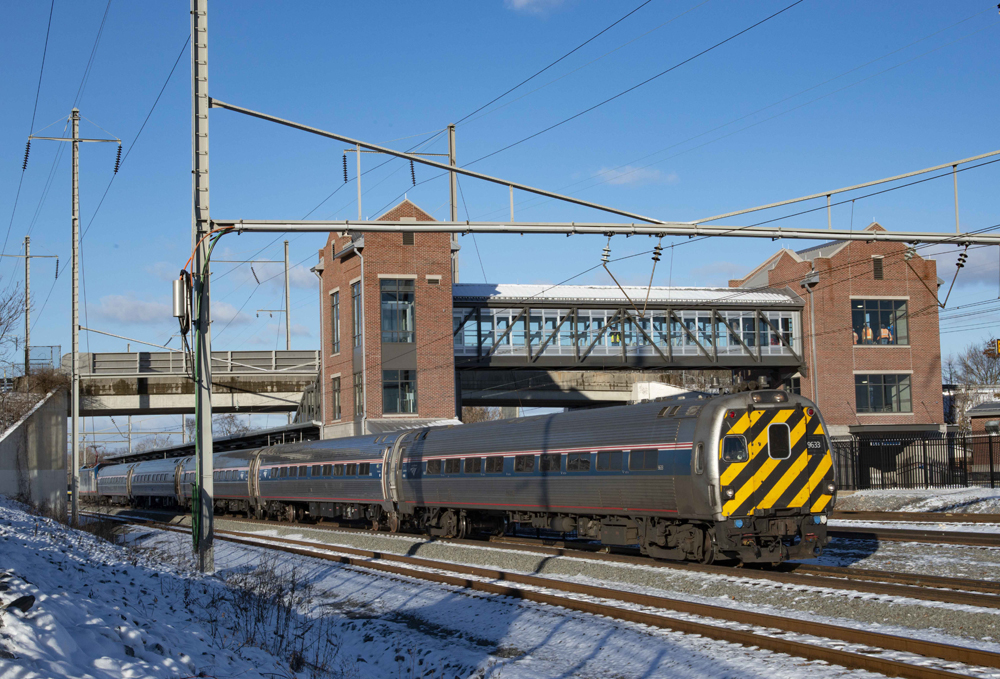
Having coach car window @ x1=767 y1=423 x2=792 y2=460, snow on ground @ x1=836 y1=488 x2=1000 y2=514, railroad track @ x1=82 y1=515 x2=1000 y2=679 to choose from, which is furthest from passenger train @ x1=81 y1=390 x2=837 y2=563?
snow on ground @ x1=836 y1=488 x2=1000 y2=514

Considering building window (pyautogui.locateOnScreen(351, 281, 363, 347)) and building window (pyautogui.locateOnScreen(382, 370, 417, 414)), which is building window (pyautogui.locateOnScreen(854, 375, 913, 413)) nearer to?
building window (pyautogui.locateOnScreen(382, 370, 417, 414))

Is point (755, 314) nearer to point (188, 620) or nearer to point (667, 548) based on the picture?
point (667, 548)

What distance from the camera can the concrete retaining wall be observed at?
34031mm

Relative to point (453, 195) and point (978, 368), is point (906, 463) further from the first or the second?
point (978, 368)

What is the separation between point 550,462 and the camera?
2091 cm

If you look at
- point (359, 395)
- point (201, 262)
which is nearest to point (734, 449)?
point (201, 262)

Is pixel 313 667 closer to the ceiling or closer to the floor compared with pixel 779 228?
closer to the floor

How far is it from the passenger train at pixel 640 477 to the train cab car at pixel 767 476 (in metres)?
0.02

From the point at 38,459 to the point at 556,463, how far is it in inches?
1000

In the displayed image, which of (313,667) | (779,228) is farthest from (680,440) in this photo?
(313,667)

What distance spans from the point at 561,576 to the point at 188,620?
25.4 ft

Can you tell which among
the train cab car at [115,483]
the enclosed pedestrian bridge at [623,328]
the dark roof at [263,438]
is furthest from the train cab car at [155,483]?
the enclosed pedestrian bridge at [623,328]

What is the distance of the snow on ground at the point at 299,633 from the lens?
792 cm

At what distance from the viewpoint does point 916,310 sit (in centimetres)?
5281
